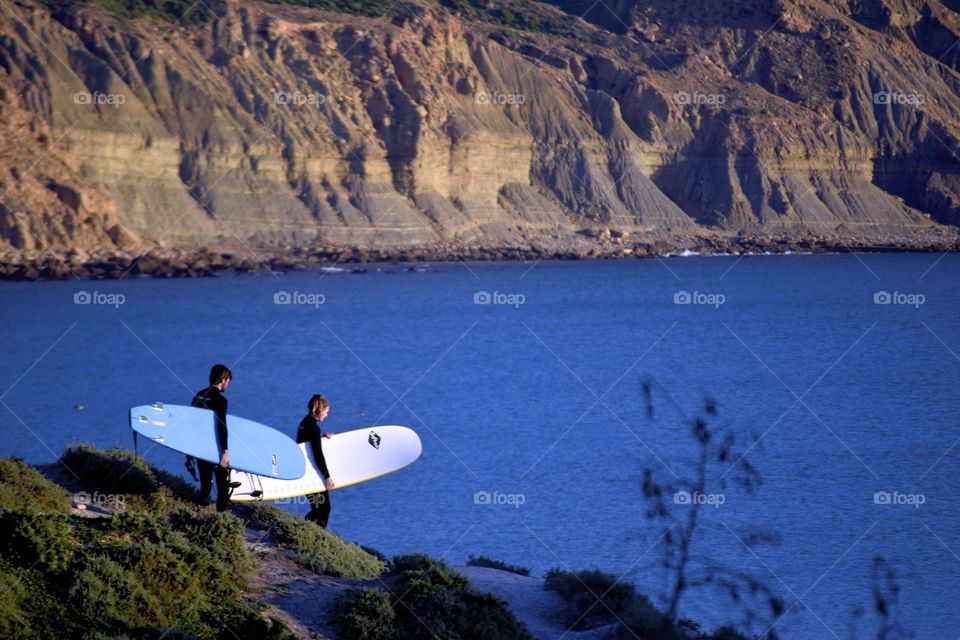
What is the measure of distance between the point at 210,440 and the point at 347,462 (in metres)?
2.29

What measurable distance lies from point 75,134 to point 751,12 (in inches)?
2924

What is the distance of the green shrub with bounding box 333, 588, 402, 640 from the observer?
10.9m

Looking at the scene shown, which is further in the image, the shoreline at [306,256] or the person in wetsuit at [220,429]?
the shoreline at [306,256]

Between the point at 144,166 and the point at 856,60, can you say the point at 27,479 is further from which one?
the point at 856,60

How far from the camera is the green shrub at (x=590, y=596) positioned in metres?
12.8

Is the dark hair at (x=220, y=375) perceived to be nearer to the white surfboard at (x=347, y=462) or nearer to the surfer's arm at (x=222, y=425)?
the surfer's arm at (x=222, y=425)

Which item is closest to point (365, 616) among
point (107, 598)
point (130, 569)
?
point (130, 569)

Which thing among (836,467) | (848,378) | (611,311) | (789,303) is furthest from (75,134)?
(836,467)

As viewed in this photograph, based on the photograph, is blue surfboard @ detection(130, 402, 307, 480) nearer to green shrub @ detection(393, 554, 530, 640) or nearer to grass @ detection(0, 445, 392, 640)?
grass @ detection(0, 445, 392, 640)

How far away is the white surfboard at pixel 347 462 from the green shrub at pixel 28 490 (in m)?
1.68

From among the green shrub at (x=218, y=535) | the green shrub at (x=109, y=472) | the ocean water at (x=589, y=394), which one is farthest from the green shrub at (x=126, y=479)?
the ocean water at (x=589, y=394)

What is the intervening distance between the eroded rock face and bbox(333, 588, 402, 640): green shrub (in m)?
79.6

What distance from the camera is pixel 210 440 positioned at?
13094 millimetres

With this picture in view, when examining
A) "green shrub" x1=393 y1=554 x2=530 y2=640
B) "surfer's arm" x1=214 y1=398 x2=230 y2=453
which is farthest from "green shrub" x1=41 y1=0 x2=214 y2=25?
"green shrub" x1=393 y1=554 x2=530 y2=640
